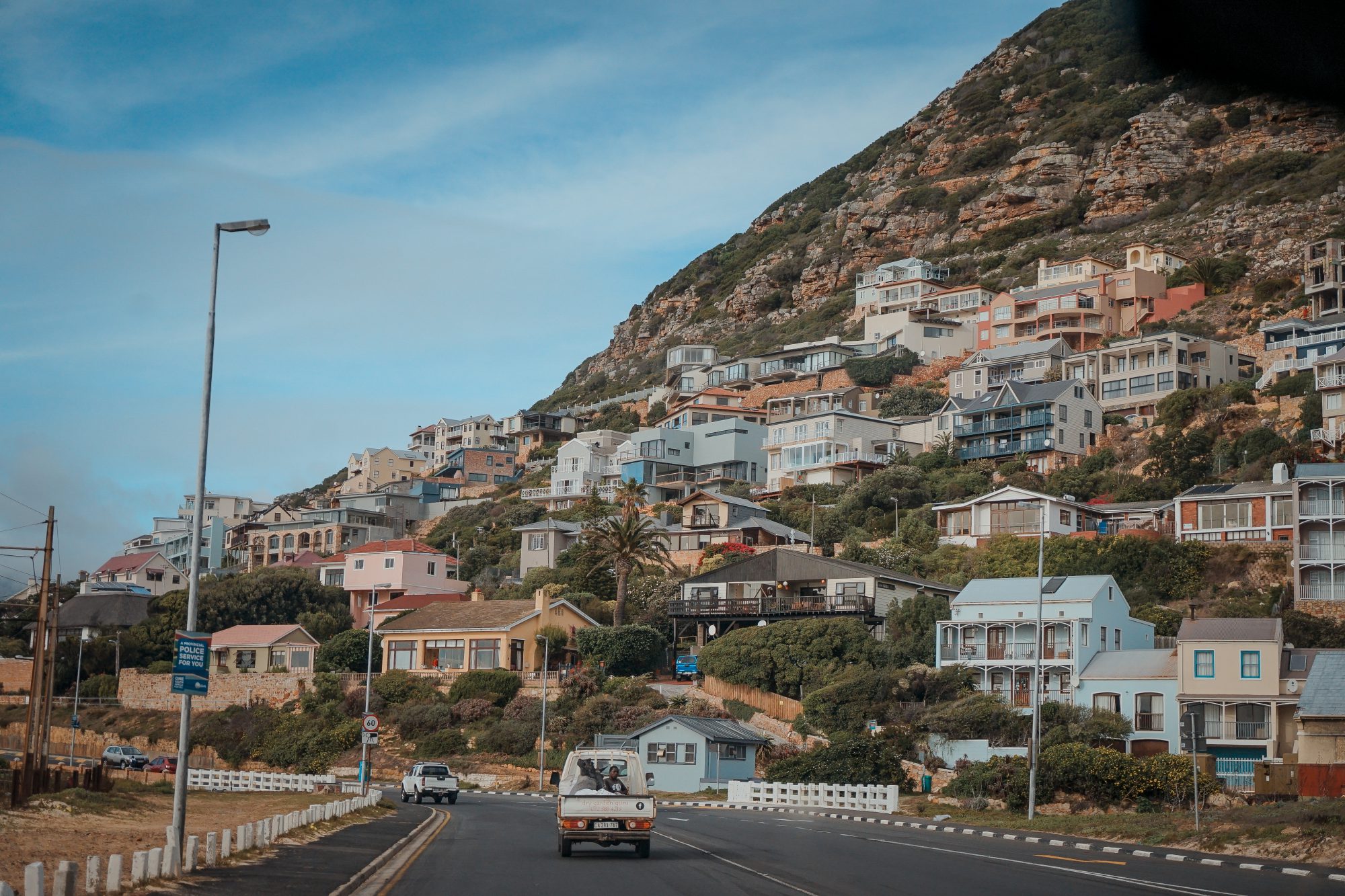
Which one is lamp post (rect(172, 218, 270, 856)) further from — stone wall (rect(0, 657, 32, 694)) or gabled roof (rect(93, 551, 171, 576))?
gabled roof (rect(93, 551, 171, 576))

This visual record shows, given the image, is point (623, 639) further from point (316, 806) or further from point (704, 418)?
point (704, 418)

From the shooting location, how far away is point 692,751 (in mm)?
64438

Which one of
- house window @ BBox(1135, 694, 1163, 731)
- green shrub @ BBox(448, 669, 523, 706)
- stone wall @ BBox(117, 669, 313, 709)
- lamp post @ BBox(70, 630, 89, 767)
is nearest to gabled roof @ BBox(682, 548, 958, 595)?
green shrub @ BBox(448, 669, 523, 706)

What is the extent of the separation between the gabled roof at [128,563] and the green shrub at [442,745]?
7023 centimetres

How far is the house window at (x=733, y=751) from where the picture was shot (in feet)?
211

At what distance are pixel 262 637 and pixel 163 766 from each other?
25853 millimetres

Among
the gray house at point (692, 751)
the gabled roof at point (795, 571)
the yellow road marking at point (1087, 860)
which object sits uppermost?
the gabled roof at point (795, 571)

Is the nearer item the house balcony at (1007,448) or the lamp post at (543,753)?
the lamp post at (543,753)

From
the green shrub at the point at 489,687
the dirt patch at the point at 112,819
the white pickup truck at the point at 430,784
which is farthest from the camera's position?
the green shrub at the point at 489,687

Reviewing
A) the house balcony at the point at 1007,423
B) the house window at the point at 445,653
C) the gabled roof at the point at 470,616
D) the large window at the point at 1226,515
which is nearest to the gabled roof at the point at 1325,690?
the large window at the point at 1226,515

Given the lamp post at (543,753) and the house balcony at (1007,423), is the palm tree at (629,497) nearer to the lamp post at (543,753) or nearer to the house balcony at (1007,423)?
the lamp post at (543,753)

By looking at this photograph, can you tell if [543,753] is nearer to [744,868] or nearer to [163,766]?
[163,766]

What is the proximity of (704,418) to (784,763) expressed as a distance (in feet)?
260

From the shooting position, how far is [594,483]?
438 feet
